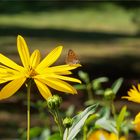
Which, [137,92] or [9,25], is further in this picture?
[9,25]

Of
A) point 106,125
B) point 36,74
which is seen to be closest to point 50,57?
point 36,74

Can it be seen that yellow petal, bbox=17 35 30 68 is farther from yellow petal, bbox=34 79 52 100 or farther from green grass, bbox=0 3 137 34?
green grass, bbox=0 3 137 34

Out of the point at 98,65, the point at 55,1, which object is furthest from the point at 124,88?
the point at 55,1

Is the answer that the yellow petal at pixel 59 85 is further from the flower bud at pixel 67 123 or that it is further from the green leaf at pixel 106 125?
the green leaf at pixel 106 125

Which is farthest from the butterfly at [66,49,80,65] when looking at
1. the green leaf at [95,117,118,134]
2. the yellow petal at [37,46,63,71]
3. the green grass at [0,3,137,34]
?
the green grass at [0,3,137,34]

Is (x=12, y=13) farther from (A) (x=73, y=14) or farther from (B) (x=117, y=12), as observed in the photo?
(B) (x=117, y=12)

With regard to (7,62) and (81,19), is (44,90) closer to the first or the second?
(7,62)
